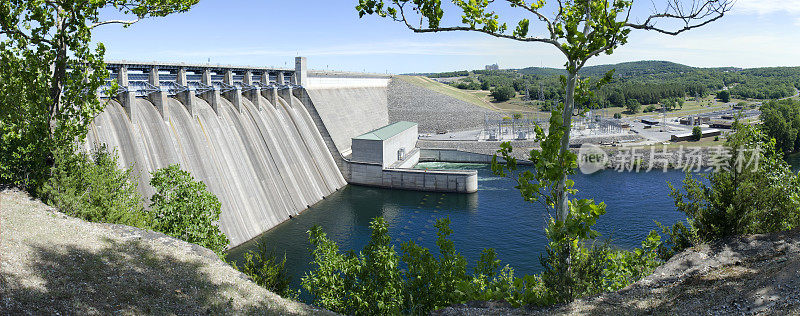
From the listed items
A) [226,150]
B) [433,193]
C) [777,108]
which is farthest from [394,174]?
[777,108]

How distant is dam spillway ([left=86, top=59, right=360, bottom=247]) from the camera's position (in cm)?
2995

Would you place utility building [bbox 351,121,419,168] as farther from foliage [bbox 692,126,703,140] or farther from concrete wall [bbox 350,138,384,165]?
foliage [bbox 692,126,703,140]

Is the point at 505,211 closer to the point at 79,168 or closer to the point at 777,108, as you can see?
the point at 79,168

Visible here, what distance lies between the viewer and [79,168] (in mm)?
17359

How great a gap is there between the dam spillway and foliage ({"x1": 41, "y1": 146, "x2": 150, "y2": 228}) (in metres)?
7.21

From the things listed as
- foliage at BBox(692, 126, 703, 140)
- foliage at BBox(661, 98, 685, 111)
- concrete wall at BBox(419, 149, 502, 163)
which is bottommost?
concrete wall at BBox(419, 149, 502, 163)

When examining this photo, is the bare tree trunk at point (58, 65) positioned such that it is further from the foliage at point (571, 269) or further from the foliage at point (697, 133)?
the foliage at point (697, 133)

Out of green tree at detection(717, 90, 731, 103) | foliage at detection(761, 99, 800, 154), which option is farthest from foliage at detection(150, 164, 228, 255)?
green tree at detection(717, 90, 731, 103)

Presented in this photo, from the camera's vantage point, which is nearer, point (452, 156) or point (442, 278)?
point (442, 278)

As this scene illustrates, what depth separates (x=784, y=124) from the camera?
69625mm

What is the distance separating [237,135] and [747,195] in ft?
109

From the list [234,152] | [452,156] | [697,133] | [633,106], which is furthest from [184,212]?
[633,106]

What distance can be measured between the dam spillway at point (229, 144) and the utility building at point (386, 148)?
147 inches

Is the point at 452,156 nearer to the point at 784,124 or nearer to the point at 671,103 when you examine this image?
the point at 784,124
